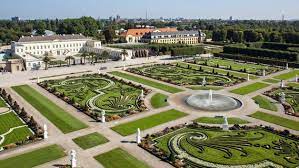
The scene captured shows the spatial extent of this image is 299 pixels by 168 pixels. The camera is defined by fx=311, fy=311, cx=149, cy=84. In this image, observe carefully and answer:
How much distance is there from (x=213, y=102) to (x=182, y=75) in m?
22.7

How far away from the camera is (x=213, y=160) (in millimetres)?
32125

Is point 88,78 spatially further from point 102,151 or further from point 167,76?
point 102,151

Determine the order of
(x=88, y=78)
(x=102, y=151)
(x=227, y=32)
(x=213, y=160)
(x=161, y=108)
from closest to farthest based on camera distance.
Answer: (x=213, y=160) < (x=102, y=151) < (x=161, y=108) < (x=88, y=78) < (x=227, y=32)

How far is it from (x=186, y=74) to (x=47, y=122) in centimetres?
4130

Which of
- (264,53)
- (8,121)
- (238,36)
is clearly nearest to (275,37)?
(238,36)

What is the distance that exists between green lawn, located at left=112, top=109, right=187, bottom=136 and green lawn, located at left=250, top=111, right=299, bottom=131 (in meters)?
11.0

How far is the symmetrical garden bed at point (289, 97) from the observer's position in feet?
159

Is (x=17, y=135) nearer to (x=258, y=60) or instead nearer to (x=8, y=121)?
(x=8, y=121)

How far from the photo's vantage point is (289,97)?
55906mm

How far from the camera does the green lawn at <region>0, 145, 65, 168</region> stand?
31.4 meters

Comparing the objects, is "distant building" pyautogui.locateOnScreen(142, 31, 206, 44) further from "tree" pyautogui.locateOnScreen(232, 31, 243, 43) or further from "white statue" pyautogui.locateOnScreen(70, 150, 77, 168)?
"white statue" pyautogui.locateOnScreen(70, 150, 77, 168)

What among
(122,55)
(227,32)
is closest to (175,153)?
(122,55)

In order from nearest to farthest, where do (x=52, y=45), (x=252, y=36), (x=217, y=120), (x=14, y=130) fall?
(x=14, y=130) → (x=217, y=120) → (x=52, y=45) → (x=252, y=36)

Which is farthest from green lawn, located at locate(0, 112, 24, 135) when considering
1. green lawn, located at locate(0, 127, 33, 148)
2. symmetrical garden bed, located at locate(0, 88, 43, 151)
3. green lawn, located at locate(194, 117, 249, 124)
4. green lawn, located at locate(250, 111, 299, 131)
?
green lawn, located at locate(250, 111, 299, 131)
